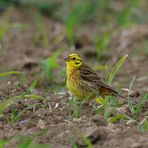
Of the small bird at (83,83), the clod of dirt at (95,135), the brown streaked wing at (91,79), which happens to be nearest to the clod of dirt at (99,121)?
the clod of dirt at (95,135)

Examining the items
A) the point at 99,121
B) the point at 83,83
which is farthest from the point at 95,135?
the point at 83,83

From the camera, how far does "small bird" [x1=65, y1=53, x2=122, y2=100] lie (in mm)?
8258

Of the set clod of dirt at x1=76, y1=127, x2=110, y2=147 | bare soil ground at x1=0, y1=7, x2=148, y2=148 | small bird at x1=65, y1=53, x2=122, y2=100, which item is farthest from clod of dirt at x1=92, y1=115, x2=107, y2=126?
small bird at x1=65, y1=53, x2=122, y2=100

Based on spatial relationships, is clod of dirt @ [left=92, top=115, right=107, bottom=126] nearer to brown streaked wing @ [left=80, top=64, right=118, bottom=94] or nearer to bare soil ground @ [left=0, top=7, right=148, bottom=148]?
bare soil ground @ [left=0, top=7, right=148, bottom=148]

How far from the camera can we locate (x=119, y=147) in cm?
635

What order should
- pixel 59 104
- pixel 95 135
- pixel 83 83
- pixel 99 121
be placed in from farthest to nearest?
pixel 83 83 → pixel 59 104 → pixel 99 121 → pixel 95 135

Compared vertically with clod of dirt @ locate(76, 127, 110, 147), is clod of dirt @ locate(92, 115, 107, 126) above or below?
above

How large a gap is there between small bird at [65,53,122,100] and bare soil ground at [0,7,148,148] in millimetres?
199

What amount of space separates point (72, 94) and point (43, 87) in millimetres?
1977

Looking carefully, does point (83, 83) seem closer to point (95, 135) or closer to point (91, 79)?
point (91, 79)

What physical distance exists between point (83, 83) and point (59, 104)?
490 mm

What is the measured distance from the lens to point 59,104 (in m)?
8.05

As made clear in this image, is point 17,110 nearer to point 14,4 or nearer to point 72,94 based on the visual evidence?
point 72,94

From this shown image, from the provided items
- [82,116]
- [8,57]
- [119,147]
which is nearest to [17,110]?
[82,116]
